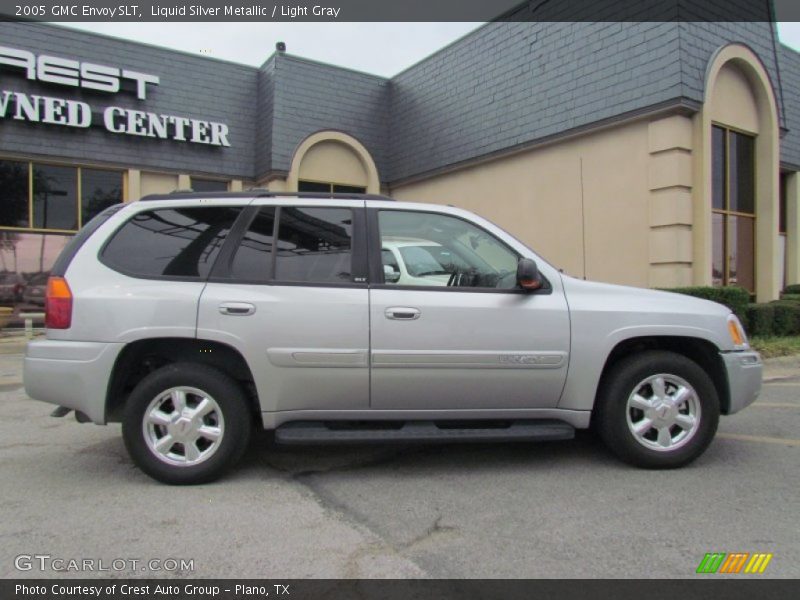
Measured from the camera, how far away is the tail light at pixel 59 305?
3814 millimetres

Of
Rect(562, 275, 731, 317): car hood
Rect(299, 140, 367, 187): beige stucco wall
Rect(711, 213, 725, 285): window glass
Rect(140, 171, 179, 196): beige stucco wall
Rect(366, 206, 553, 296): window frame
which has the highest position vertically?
Rect(299, 140, 367, 187): beige stucco wall

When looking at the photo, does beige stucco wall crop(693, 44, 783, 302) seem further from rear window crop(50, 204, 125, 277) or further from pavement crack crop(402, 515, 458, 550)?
rear window crop(50, 204, 125, 277)

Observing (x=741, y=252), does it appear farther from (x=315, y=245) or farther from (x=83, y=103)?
(x=83, y=103)

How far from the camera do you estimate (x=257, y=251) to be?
4.05 metres

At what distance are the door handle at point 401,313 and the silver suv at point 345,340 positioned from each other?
13 mm

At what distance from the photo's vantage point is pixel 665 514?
11.2 ft

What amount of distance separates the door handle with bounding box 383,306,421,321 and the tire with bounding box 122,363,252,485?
112 cm

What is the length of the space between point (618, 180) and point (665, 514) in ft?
27.5

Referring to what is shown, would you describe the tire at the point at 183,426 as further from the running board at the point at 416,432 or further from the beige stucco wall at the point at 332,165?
the beige stucco wall at the point at 332,165

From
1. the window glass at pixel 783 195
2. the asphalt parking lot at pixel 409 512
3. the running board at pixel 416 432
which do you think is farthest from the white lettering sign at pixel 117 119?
the window glass at pixel 783 195

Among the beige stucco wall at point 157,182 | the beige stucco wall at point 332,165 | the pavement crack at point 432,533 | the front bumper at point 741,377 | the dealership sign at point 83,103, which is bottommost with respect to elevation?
the pavement crack at point 432,533

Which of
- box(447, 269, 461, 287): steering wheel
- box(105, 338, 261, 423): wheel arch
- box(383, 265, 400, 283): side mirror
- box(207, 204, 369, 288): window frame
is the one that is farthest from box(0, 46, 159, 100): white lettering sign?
box(447, 269, 461, 287): steering wheel

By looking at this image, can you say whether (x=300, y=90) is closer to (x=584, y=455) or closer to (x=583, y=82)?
(x=583, y=82)

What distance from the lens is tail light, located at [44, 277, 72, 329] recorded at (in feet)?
12.5
